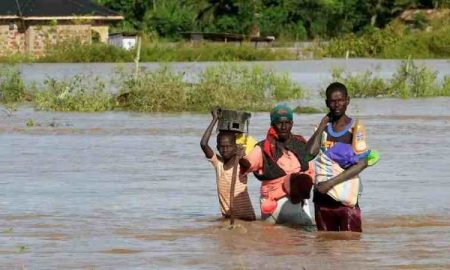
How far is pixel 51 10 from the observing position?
4881 centimetres

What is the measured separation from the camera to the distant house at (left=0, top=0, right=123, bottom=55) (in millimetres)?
48188

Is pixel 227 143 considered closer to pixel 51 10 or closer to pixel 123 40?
pixel 51 10

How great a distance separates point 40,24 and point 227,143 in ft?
132

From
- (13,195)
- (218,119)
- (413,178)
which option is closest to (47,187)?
(13,195)

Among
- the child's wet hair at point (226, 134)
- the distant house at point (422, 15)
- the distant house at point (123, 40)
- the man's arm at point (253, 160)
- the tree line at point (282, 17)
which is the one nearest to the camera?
the man's arm at point (253, 160)

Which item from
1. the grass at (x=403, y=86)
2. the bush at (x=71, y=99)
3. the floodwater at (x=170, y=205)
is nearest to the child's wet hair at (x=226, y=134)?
the floodwater at (x=170, y=205)

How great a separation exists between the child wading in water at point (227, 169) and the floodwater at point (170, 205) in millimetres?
140

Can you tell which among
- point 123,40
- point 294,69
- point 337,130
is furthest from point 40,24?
point 337,130

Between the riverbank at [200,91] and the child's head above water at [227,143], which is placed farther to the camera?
the riverbank at [200,91]

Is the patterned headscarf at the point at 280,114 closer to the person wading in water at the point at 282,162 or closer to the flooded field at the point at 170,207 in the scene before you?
the person wading in water at the point at 282,162

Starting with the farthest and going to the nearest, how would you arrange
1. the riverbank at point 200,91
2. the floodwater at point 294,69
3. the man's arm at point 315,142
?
1. the floodwater at point 294,69
2. the riverbank at point 200,91
3. the man's arm at point 315,142

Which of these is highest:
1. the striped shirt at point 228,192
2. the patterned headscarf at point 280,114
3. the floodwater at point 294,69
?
the patterned headscarf at point 280,114

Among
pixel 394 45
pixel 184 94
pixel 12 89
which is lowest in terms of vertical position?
pixel 12 89

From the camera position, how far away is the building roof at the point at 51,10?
1896 inches
